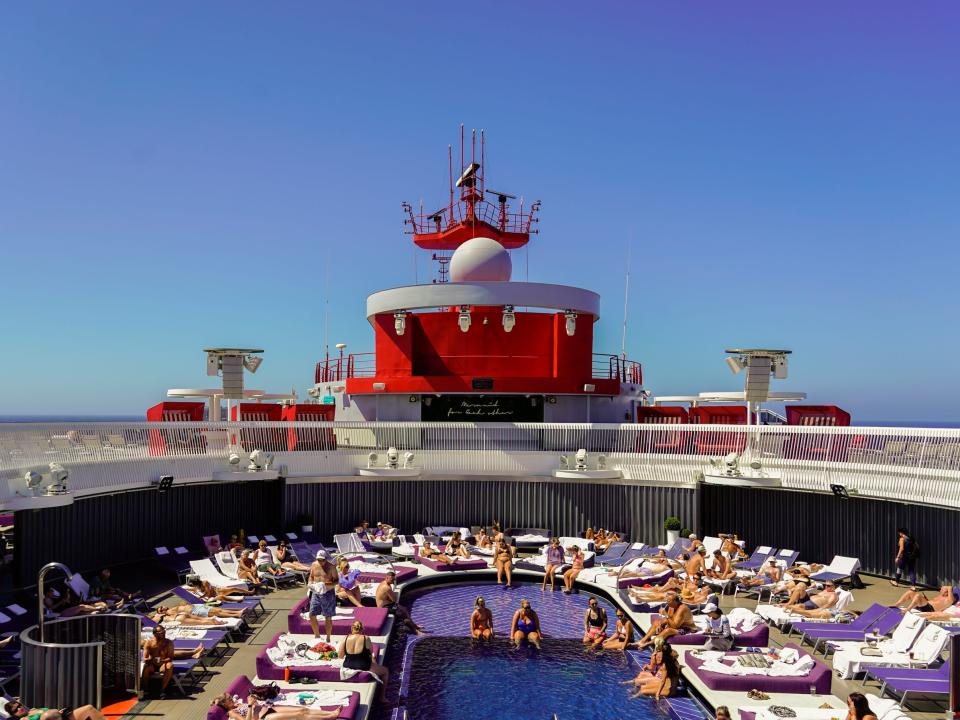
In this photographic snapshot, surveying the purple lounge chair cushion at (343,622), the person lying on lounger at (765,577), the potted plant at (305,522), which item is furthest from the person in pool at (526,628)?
the potted plant at (305,522)

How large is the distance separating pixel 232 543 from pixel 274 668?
8.40 m

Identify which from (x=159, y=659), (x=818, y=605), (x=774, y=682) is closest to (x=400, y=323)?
(x=818, y=605)

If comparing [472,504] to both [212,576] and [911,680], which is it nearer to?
[212,576]

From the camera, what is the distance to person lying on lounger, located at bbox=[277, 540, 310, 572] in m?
16.5

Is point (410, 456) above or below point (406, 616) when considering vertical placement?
A: above

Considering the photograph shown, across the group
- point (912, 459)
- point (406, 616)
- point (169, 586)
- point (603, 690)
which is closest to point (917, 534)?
point (912, 459)

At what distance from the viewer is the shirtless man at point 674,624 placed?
11883 mm

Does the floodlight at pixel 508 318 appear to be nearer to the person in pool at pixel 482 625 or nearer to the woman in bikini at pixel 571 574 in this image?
the woman in bikini at pixel 571 574

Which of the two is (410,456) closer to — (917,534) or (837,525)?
(837,525)

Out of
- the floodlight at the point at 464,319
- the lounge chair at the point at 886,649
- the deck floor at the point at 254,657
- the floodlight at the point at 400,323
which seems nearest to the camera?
the deck floor at the point at 254,657

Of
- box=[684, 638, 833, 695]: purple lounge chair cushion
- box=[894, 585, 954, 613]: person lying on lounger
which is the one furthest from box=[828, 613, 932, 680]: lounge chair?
box=[894, 585, 954, 613]: person lying on lounger

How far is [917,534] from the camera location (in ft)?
52.2

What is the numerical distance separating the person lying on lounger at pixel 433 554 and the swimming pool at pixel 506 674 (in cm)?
224

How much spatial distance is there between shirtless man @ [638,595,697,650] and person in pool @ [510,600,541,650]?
163 cm
